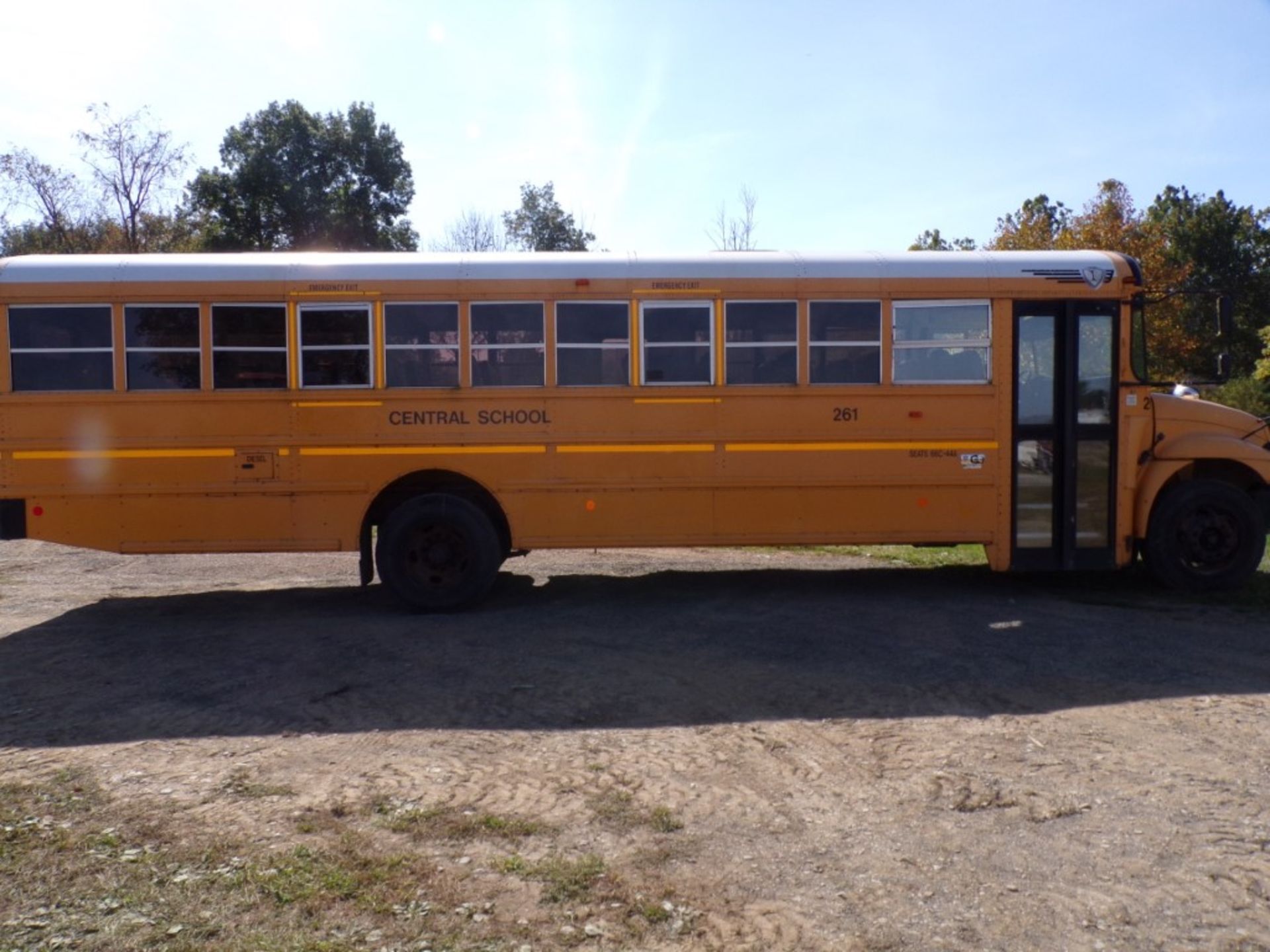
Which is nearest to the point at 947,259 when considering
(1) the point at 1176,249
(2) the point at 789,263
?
(2) the point at 789,263

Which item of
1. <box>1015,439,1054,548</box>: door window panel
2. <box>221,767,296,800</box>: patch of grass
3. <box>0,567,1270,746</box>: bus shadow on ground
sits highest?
<box>1015,439,1054,548</box>: door window panel

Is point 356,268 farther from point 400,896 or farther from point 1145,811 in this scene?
point 1145,811

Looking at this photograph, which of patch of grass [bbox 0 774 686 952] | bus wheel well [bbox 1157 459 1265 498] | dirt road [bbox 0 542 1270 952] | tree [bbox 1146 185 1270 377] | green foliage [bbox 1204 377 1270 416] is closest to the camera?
patch of grass [bbox 0 774 686 952]

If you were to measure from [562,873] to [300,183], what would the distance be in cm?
2333

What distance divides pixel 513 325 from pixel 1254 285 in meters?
39.6

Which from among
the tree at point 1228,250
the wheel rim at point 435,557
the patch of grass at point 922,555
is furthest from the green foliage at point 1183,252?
the wheel rim at point 435,557

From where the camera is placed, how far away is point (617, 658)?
7434 mm

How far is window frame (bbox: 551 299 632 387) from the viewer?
912 centimetres

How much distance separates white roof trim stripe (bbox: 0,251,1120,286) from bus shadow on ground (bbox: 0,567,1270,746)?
271 cm

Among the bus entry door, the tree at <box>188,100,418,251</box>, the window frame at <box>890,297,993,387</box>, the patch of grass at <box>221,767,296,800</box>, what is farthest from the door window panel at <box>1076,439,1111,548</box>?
the tree at <box>188,100,418,251</box>

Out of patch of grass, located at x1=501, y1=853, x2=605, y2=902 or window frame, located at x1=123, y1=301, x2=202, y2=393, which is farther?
window frame, located at x1=123, y1=301, x2=202, y2=393

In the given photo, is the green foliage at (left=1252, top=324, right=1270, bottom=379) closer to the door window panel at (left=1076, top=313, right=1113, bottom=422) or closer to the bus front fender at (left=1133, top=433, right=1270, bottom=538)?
the bus front fender at (left=1133, top=433, right=1270, bottom=538)

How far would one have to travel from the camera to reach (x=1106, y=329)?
364 inches

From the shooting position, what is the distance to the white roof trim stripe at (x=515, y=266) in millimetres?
8945
